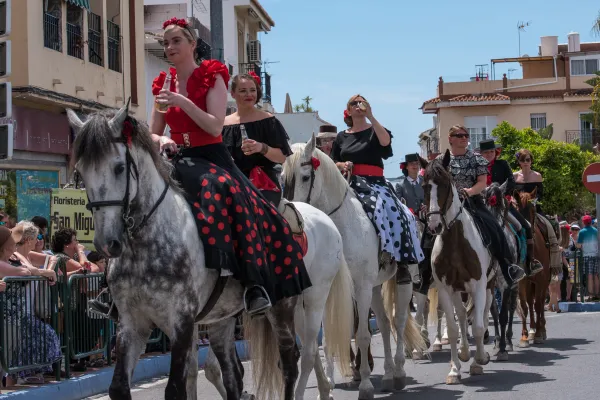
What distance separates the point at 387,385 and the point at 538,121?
62154 millimetres

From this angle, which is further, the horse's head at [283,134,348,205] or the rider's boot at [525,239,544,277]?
the rider's boot at [525,239,544,277]

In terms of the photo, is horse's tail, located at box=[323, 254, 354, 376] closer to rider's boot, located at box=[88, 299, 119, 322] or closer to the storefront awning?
rider's boot, located at box=[88, 299, 119, 322]

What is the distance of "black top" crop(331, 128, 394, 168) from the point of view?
423 inches

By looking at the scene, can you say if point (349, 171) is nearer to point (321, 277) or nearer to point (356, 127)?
point (356, 127)

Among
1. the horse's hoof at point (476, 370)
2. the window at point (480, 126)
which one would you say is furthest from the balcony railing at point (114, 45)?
the window at point (480, 126)

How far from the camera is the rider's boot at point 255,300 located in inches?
268

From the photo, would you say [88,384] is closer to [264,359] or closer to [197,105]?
[264,359]

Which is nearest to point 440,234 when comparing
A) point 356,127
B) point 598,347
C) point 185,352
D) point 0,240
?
point 356,127

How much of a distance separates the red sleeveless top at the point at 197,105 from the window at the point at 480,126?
63724 millimetres

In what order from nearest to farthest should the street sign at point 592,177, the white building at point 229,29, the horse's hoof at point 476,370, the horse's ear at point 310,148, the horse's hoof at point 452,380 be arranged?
the horse's ear at point 310,148
the horse's hoof at point 452,380
the horse's hoof at point 476,370
the street sign at point 592,177
the white building at point 229,29

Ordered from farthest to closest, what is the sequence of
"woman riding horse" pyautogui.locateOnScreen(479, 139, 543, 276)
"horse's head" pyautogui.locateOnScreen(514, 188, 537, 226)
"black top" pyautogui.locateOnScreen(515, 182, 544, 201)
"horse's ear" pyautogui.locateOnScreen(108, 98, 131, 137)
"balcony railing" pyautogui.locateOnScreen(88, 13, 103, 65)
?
"balcony railing" pyautogui.locateOnScreen(88, 13, 103, 65), "black top" pyautogui.locateOnScreen(515, 182, 544, 201), "horse's head" pyautogui.locateOnScreen(514, 188, 537, 226), "woman riding horse" pyautogui.locateOnScreen(479, 139, 543, 276), "horse's ear" pyautogui.locateOnScreen(108, 98, 131, 137)

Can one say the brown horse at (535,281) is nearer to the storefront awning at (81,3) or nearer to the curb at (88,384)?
the curb at (88,384)

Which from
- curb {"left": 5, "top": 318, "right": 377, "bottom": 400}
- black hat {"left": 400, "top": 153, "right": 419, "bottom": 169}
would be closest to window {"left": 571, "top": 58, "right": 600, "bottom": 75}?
black hat {"left": 400, "top": 153, "right": 419, "bottom": 169}

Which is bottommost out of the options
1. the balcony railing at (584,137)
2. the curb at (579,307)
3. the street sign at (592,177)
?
the curb at (579,307)
